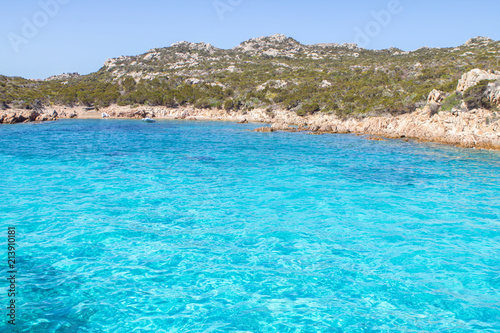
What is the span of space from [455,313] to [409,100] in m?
44.9

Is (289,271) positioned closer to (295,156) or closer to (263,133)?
(295,156)

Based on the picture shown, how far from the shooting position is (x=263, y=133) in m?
43.9

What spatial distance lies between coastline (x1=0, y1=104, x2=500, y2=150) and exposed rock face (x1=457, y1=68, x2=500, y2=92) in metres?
4.35

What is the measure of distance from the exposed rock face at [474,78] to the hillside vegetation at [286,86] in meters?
1.00

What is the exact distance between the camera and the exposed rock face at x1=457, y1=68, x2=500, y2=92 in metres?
35.6

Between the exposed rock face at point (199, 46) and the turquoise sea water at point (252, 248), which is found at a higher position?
the exposed rock face at point (199, 46)

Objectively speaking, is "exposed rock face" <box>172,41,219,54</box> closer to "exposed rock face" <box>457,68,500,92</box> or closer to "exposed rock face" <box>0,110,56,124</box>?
"exposed rock face" <box>0,110,56,124</box>

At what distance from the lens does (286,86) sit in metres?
73.3

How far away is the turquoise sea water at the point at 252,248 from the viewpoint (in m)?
6.95

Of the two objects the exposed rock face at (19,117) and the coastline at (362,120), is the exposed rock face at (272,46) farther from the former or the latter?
the exposed rock face at (19,117)

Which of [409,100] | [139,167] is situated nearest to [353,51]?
[409,100]

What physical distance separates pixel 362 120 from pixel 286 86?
93.2 feet

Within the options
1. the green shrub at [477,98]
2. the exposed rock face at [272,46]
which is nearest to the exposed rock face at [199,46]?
the exposed rock face at [272,46]

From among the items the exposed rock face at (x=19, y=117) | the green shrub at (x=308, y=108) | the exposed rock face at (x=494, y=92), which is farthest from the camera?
the green shrub at (x=308, y=108)
